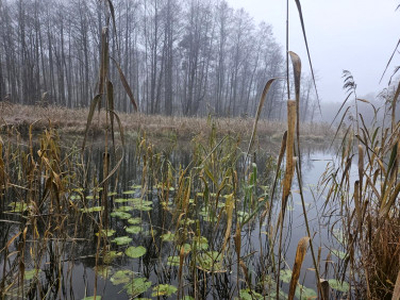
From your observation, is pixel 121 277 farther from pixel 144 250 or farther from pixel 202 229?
pixel 202 229

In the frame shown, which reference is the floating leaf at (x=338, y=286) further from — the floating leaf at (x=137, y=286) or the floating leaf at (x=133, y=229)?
the floating leaf at (x=133, y=229)

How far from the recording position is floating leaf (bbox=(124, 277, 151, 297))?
5.35 ft

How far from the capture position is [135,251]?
2.10 m

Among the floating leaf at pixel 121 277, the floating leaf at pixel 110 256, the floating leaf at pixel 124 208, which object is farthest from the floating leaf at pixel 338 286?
the floating leaf at pixel 124 208

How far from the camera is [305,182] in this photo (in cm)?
489

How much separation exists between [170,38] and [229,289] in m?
23.4

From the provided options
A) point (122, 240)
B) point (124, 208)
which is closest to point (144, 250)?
point (122, 240)

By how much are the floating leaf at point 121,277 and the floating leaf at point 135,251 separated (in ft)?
0.58

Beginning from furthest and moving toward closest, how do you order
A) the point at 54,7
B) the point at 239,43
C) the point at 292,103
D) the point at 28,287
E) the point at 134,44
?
the point at 239,43 < the point at 134,44 < the point at 54,7 < the point at 28,287 < the point at 292,103

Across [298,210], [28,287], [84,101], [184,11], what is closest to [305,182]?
[298,210]

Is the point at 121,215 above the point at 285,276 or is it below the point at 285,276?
above

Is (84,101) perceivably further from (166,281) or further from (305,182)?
(166,281)

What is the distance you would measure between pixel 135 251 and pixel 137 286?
1.41 ft

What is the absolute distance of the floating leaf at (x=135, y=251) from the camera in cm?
204
